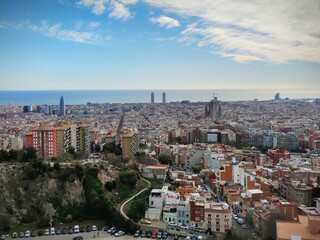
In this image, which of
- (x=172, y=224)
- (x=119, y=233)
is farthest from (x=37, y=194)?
(x=172, y=224)

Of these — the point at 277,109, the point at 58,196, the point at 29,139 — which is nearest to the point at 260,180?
the point at 58,196

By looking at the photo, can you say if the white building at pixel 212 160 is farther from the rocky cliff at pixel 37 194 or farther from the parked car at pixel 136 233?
the parked car at pixel 136 233

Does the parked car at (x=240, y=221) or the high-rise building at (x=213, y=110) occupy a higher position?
the high-rise building at (x=213, y=110)

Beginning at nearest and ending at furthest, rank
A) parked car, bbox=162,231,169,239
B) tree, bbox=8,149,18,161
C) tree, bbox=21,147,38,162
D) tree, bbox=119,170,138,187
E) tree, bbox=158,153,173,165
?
parked car, bbox=162,231,169,239 → tree, bbox=119,170,138,187 → tree, bbox=21,147,38,162 → tree, bbox=8,149,18,161 → tree, bbox=158,153,173,165

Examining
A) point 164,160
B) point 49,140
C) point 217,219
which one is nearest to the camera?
point 217,219

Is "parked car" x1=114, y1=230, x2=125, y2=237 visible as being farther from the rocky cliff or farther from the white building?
the white building

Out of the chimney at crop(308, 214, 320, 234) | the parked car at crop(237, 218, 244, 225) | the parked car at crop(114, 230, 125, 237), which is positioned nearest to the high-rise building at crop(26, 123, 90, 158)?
the parked car at crop(114, 230, 125, 237)

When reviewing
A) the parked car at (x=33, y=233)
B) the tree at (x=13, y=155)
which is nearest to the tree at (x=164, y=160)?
the tree at (x=13, y=155)

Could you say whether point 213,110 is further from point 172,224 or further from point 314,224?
point 314,224

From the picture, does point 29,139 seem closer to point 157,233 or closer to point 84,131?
point 84,131

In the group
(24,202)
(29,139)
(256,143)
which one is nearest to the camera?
(24,202)

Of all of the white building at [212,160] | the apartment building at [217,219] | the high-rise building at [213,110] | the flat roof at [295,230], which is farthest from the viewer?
the high-rise building at [213,110]
